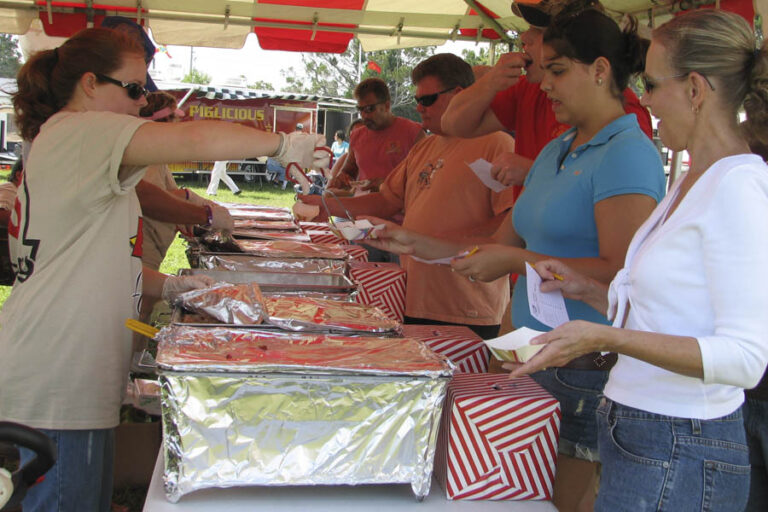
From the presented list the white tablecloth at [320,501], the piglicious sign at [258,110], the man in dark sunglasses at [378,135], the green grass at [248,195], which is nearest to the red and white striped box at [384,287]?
the white tablecloth at [320,501]

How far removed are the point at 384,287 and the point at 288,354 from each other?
1.38 meters

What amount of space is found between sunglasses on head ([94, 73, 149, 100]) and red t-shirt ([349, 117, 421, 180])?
112 inches

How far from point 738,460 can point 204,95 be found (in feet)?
55.5

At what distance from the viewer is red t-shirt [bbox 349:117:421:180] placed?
4.56 meters

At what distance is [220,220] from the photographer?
2.65 metres

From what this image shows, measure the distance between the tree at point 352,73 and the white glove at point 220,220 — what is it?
25.9 meters

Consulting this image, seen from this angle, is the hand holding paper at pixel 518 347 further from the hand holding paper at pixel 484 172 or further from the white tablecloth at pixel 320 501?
the hand holding paper at pixel 484 172

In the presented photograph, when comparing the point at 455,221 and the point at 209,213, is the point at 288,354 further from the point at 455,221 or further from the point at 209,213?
the point at 209,213

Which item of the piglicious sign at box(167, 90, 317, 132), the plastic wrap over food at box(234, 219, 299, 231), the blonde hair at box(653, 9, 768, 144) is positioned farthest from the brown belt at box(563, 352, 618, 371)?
the piglicious sign at box(167, 90, 317, 132)

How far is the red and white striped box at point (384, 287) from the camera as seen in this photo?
99.2 inches

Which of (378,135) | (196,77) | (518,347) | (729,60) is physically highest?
(196,77)

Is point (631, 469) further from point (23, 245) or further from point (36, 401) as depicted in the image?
point (23, 245)

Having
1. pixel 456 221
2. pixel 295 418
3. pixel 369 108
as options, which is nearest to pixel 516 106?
pixel 456 221

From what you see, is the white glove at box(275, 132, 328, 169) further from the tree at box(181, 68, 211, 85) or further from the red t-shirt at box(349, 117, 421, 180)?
the tree at box(181, 68, 211, 85)
